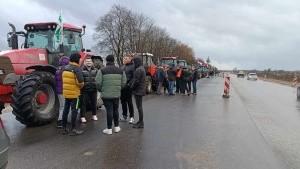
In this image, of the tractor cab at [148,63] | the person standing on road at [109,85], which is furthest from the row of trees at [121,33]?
the person standing on road at [109,85]

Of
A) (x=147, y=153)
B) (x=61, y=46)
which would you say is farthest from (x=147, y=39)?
(x=147, y=153)

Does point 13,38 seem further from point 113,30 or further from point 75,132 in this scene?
point 113,30

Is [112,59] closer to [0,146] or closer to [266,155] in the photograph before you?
[266,155]

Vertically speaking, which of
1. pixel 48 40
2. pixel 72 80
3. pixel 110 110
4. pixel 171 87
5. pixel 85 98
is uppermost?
pixel 48 40

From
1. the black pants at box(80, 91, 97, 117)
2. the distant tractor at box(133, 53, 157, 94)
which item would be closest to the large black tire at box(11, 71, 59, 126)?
the black pants at box(80, 91, 97, 117)

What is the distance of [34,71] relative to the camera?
32.9 feet

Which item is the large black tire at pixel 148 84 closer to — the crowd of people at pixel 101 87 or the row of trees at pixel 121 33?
the crowd of people at pixel 101 87

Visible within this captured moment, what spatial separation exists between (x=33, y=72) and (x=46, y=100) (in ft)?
2.64

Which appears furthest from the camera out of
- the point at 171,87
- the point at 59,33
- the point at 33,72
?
the point at 171,87

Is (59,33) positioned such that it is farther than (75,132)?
Yes

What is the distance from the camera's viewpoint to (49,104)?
400 inches

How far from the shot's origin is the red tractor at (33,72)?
30.3 feet

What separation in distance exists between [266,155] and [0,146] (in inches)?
192

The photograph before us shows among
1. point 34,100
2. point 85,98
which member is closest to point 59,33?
point 85,98
